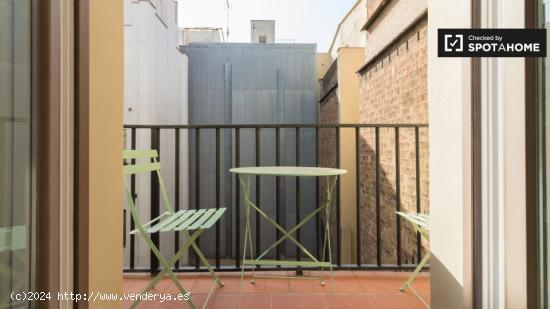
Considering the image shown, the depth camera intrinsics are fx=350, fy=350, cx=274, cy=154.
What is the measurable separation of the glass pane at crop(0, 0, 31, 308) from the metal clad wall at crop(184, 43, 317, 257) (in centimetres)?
777

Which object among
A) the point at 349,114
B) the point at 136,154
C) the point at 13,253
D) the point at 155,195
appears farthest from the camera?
the point at 349,114

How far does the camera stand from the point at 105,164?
54.6 inches

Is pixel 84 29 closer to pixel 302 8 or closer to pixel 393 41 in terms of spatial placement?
pixel 393 41

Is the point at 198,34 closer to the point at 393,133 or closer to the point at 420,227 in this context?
the point at 393,133

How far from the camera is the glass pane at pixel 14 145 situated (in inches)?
35.7

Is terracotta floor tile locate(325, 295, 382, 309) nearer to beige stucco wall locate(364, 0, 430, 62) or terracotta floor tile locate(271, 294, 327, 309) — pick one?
terracotta floor tile locate(271, 294, 327, 309)

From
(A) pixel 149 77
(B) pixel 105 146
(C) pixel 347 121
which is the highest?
(A) pixel 149 77

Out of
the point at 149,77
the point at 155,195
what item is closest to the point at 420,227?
the point at 155,195

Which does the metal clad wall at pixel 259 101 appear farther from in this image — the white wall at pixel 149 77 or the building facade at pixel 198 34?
the building facade at pixel 198 34

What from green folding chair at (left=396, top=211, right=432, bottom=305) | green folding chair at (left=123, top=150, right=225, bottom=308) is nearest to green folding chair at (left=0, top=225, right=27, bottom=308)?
green folding chair at (left=123, top=150, right=225, bottom=308)

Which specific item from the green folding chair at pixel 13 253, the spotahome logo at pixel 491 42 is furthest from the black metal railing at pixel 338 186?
the green folding chair at pixel 13 253

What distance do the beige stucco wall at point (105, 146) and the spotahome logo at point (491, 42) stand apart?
1398 millimetres

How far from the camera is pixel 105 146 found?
1.38 m

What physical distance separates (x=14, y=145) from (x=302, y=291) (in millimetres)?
1761
